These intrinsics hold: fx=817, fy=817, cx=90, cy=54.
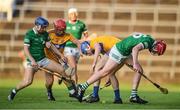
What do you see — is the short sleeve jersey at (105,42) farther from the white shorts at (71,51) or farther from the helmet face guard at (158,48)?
the white shorts at (71,51)

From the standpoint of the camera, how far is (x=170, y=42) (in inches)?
1273

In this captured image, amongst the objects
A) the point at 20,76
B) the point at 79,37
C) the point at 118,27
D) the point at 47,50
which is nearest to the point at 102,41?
the point at 47,50

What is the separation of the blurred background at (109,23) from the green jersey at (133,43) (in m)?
14.7

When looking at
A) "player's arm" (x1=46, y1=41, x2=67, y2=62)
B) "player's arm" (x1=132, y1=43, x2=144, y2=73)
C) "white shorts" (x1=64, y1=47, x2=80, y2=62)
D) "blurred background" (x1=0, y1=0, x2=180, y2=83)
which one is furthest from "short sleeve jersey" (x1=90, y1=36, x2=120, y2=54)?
"blurred background" (x1=0, y1=0, x2=180, y2=83)

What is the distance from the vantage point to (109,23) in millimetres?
33031

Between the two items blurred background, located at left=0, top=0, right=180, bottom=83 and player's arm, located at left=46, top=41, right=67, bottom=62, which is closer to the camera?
player's arm, located at left=46, top=41, right=67, bottom=62

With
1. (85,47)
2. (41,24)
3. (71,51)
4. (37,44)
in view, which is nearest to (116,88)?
(85,47)

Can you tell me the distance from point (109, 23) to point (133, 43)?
17633mm

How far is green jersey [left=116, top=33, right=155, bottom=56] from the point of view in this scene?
604 inches

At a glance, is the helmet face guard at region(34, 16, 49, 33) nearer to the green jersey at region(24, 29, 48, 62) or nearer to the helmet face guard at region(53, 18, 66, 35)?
the green jersey at region(24, 29, 48, 62)

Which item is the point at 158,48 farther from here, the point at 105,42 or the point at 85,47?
the point at 85,47

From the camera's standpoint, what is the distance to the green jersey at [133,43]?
1534 centimetres

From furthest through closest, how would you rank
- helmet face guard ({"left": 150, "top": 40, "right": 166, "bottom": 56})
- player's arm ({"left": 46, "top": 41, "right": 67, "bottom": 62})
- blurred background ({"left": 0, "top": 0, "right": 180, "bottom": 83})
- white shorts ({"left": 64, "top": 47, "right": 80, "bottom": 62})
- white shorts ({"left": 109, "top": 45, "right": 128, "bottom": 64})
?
blurred background ({"left": 0, "top": 0, "right": 180, "bottom": 83})
white shorts ({"left": 64, "top": 47, "right": 80, "bottom": 62})
player's arm ({"left": 46, "top": 41, "right": 67, "bottom": 62})
white shorts ({"left": 109, "top": 45, "right": 128, "bottom": 64})
helmet face guard ({"left": 150, "top": 40, "right": 166, "bottom": 56})

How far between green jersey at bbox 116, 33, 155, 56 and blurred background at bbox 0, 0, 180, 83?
14.7 meters
